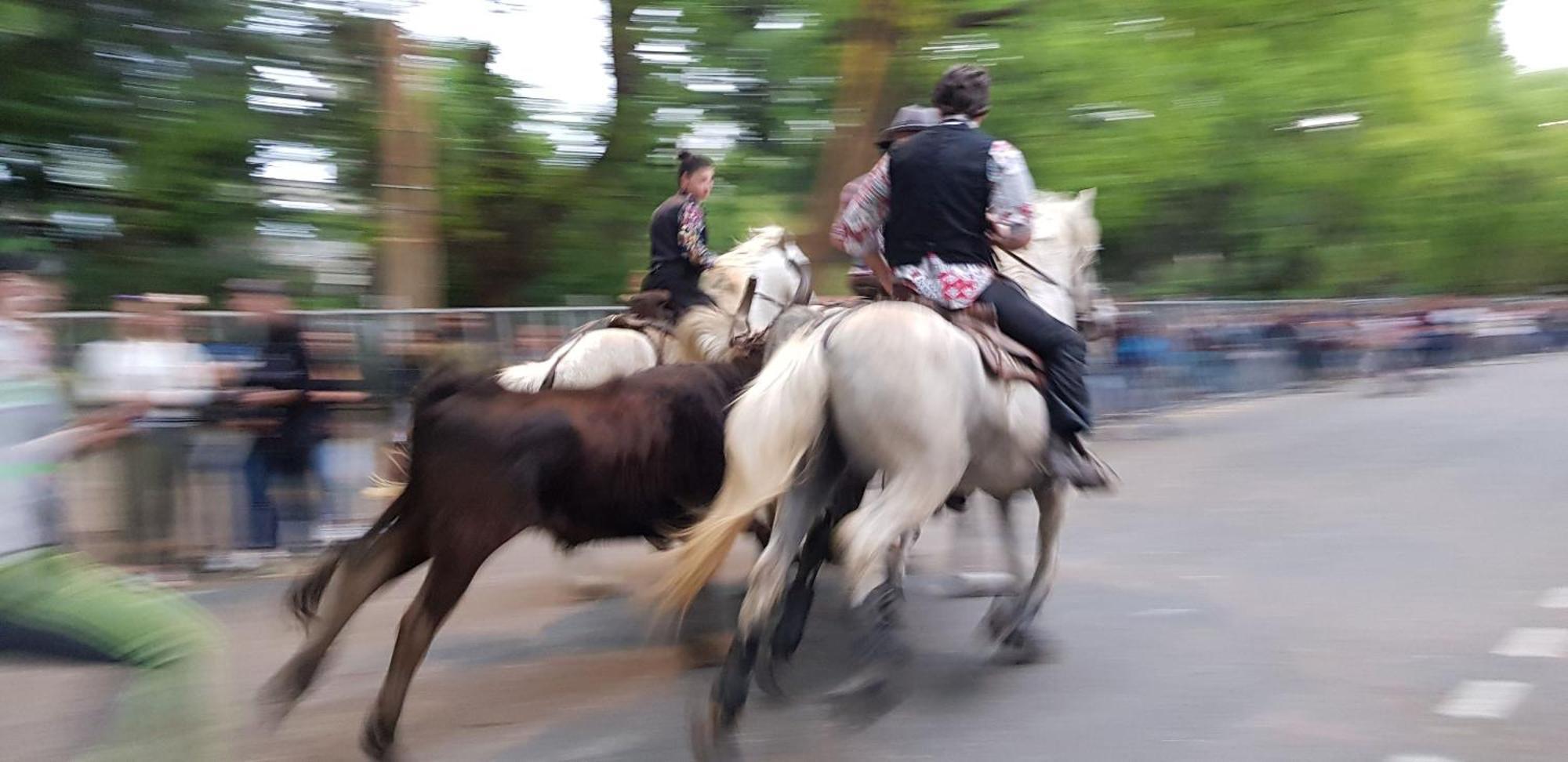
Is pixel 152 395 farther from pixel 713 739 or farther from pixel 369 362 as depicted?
pixel 713 739

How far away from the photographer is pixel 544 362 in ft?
25.6

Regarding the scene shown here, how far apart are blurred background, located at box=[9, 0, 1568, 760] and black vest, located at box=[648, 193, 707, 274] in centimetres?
154

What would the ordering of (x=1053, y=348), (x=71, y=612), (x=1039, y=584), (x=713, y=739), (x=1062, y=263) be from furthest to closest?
(x=1062, y=263)
(x=1039, y=584)
(x=1053, y=348)
(x=713, y=739)
(x=71, y=612)

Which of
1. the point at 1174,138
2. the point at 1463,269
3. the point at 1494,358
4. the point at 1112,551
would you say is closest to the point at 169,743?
the point at 1112,551

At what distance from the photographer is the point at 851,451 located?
17.7ft

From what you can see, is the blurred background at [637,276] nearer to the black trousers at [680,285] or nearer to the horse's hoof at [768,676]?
the horse's hoof at [768,676]

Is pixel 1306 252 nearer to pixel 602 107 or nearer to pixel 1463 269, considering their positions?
pixel 1463 269

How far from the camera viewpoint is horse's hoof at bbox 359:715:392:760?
16.5 feet

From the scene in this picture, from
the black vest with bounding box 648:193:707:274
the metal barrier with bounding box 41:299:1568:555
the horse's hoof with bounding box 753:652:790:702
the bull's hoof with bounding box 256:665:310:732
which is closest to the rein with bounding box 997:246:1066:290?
the horse's hoof with bounding box 753:652:790:702

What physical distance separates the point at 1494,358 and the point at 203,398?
109 ft

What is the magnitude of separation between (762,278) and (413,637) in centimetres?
337

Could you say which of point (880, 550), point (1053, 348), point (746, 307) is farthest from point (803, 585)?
point (746, 307)

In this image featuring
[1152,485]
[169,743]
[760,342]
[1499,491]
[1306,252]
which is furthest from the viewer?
[1306,252]

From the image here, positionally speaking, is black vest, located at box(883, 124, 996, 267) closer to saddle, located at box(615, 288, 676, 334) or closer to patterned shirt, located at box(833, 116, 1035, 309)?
patterned shirt, located at box(833, 116, 1035, 309)
